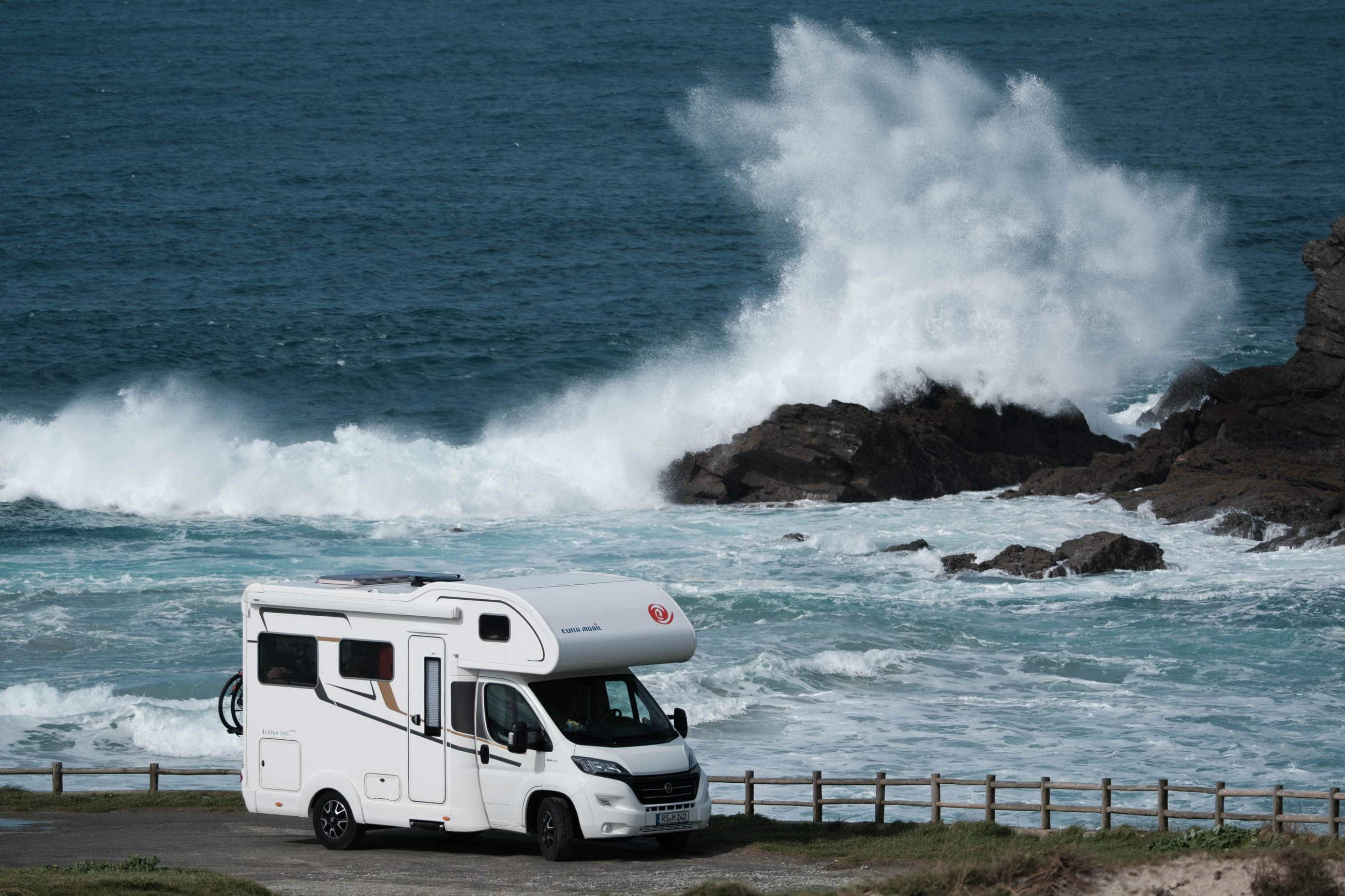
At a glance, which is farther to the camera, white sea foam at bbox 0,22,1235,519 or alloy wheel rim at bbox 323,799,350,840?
white sea foam at bbox 0,22,1235,519

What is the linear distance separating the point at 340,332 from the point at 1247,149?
147 feet

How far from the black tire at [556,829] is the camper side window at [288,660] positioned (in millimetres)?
2498

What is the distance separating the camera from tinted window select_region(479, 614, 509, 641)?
15570 mm

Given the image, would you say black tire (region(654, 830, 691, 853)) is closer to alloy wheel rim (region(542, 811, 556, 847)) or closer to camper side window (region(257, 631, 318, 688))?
alloy wheel rim (region(542, 811, 556, 847))

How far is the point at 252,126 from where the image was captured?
82.1 m

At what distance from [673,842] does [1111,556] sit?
19.7m

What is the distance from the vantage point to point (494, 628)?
15625mm

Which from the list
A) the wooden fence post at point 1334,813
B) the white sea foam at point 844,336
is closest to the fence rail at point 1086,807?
the wooden fence post at point 1334,813

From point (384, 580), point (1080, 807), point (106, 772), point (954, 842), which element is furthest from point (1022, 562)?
point (384, 580)

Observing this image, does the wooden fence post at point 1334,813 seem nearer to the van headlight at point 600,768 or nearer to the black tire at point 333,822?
the van headlight at point 600,768

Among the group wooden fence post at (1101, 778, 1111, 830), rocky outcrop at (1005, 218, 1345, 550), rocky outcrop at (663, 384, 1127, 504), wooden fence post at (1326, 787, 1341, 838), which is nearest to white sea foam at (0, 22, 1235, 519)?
rocky outcrop at (663, 384, 1127, 504)

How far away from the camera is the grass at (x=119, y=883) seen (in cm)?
1340

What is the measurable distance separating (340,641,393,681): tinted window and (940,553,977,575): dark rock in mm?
19903

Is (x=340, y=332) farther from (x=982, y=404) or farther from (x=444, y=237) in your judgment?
(x=982, y=404)
